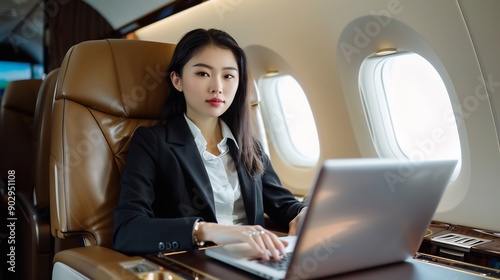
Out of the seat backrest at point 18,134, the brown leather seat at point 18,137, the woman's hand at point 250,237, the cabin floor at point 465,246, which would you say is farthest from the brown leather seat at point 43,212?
the cabin floor at point 465,246

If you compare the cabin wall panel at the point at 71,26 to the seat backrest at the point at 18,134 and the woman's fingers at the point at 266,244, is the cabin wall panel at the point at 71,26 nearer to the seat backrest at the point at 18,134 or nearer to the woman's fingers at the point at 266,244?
the seat backrest at the point at 18,134

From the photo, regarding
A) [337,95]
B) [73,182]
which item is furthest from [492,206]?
[73,182]

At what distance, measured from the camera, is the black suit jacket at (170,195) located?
154 centimetres

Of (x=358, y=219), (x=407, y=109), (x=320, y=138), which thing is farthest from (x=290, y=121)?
(x=358, y=219)

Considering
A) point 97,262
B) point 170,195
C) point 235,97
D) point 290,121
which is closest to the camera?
point 97,262

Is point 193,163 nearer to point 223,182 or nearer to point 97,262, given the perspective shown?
point 223,182

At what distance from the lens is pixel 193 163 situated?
1.84m

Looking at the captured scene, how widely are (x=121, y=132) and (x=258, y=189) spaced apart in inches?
21.7

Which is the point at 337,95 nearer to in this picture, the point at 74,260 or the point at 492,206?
the point at 492,206

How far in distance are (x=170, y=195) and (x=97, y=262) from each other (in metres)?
0.46

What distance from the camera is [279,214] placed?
2033 millimetres

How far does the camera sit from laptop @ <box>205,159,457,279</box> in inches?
39.5

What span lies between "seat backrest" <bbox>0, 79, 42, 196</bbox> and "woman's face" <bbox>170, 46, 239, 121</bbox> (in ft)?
6.10

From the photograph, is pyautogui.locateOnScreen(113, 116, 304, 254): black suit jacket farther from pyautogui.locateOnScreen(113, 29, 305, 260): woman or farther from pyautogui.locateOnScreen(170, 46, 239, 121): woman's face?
pyautogui.locateOnScreen(170, 46, 239, 121): woman's face
